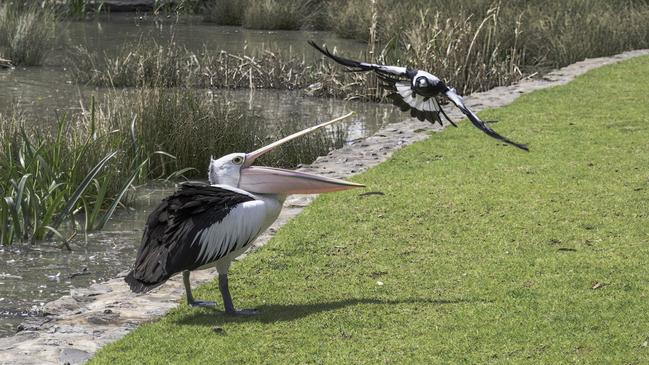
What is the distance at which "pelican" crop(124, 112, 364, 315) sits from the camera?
17.7 feet

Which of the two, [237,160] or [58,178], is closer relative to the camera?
[237,160]

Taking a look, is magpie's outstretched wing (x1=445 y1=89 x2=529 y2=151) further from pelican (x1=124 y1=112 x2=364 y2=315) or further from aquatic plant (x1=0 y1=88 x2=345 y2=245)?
aquatic plant (x1=0 y1=88 x2=345 y2=245)

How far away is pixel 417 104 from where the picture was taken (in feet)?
21.2

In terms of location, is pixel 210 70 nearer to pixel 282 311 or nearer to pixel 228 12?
pixel 228 12

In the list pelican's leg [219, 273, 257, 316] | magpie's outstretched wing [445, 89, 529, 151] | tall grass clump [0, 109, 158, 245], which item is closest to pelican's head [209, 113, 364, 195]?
pelican's leg [219, 273, 257, 316]

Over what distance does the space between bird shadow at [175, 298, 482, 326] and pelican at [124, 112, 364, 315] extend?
0.08 metres

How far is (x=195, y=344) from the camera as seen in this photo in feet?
17.4

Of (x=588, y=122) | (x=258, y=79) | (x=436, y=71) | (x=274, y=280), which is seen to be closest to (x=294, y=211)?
(x=274, y=280)

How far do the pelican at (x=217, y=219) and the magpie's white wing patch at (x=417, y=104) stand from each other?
984 mm

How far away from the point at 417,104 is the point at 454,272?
104 cm

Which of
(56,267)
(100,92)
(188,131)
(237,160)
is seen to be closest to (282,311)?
(237,160)

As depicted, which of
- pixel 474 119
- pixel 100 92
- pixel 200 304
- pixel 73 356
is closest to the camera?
pixel 73 356

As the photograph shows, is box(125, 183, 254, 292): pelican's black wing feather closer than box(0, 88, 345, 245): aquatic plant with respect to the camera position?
Yes

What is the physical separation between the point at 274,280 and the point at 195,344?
116 centimetres
